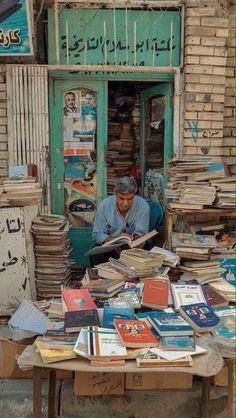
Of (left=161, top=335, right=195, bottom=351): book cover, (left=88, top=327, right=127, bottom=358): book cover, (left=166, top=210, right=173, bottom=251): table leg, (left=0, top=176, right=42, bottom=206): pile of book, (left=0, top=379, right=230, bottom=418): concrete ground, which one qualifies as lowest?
(left=0, top=379, right=230, bottom=418): concrete ground

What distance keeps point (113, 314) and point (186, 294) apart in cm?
80

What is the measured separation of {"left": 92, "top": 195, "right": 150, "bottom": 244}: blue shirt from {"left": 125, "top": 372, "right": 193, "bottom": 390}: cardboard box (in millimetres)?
2133

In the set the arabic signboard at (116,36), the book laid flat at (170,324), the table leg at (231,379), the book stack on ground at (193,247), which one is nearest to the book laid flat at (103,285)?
the book laid flat at (170,324)

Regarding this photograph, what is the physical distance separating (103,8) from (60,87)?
3.49ft

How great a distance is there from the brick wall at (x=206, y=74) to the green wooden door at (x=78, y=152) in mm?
1091

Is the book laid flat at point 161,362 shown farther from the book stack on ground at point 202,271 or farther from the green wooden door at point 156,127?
the green wooden door at point 156,127

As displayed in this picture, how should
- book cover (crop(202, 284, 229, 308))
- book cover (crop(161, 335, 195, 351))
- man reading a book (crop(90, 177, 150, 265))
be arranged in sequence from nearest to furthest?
book cover (crop(161, 335, 195, 351))
book cover (crop(202, 284, 229, 308))
man reading a book (crop(90, 177, 150, 265))

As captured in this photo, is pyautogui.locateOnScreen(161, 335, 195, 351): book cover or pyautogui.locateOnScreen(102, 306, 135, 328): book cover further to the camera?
pyautogui.locateOnScreen(102, 306, 135, 328): book cover

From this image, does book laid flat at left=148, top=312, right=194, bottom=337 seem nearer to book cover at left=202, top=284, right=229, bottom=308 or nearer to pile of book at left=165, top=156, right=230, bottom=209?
book cover at left=202, top=284, right=229, bottom=308

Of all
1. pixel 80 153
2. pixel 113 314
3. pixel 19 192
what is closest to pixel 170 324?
pixel 113 314

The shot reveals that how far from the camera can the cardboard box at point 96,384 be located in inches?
135

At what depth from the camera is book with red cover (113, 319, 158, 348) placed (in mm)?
2822

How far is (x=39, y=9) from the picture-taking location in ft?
17.9

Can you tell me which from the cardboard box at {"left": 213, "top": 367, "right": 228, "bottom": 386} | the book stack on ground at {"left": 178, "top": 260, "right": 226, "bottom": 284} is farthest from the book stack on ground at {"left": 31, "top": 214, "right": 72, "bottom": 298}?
the cardboard box at {"left": 213, "top": 367, "right": 228, "bottom": 386}
